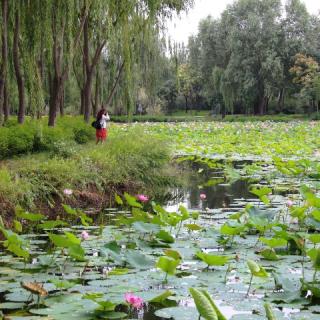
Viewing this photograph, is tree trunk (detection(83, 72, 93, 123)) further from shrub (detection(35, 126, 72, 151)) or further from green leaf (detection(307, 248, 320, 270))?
green leaf (detection(307, 248, 320, 270))

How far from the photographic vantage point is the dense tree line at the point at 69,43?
8.03 metres

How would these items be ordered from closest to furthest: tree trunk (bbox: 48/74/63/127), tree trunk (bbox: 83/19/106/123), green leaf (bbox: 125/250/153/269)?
green leaf (bbox: 125/250/153/269) < tree trunk (bbox: 48/74/63/127) < tree trunk (bbox: 83/19/106/123)

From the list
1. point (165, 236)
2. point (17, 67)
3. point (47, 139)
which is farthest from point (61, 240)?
point (17, 67)

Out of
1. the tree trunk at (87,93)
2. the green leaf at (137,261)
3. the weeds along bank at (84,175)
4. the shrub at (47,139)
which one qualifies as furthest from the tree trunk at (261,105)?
the green leaf at (137,261)

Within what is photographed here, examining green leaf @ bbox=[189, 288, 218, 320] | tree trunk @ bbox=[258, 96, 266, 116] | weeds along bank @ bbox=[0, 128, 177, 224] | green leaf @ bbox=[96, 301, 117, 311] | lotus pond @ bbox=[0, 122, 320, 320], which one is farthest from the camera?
tree trunk @ bbox=[258, 96, 266, 116]

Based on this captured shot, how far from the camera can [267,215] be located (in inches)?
157

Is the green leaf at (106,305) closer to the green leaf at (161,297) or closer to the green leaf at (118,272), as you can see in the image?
the green leaf at (161,297)

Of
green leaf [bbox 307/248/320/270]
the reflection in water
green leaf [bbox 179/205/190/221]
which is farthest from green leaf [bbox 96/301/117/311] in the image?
the reflection in water

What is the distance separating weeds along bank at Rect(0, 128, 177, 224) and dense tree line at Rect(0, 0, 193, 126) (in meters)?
0.91

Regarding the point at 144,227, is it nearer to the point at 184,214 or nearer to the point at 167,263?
the point at 184,214

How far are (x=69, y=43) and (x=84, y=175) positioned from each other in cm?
394

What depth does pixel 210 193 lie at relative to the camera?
764cm

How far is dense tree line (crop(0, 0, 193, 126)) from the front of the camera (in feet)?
26.3

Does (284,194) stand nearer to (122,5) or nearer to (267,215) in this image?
(267,215)
